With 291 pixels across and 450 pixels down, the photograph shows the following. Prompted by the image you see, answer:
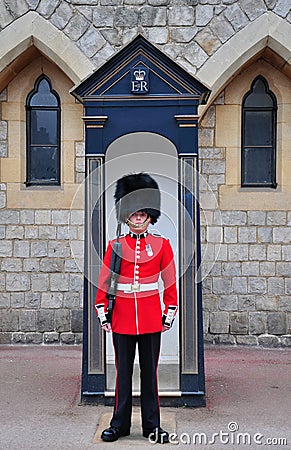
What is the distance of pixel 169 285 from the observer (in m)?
4.40

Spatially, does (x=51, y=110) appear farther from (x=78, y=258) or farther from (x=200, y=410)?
(x=200, y=410)

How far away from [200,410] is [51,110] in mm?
3784

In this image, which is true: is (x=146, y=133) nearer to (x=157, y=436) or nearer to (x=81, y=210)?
(x=157, y=436)

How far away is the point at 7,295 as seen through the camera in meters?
7.33

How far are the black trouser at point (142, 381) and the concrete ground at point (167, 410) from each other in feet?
0.41

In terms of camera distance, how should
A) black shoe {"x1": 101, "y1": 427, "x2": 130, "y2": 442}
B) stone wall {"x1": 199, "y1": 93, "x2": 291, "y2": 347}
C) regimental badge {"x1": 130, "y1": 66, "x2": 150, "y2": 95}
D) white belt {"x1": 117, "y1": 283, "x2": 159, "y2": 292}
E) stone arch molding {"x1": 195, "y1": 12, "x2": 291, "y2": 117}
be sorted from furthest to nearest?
1. stone wall {"x1": 199, "y1": 93, "x2": 291, "y2": 347}
2. stone arch molding {"x1": 195, "y1": 12, "x2": 291, "y2": 117}
3. regimental badge {"x1": 130, "y1": 66, "x2": 150, "y2": 95}
4. white belt {"x1": 117, "y1": 283, "x2": 159, "y2": 292}
5. black shoe {"x1": 101, "y1": 427, "x2": 130, "y2": 442}

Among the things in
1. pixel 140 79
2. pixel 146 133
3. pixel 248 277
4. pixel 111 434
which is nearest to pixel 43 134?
pixel 248 277

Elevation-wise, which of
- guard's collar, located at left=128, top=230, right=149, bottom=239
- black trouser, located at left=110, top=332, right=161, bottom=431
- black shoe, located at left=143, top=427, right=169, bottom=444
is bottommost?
black shoe, located at left=143, top=427, right=169, bottom=444

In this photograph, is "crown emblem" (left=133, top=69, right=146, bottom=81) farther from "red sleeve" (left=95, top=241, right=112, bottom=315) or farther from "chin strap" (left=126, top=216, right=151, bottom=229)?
"red sleeve" (left=95, top=241, right=112, bottom=315)

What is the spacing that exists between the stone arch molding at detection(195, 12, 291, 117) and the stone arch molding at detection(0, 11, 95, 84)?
1174mm

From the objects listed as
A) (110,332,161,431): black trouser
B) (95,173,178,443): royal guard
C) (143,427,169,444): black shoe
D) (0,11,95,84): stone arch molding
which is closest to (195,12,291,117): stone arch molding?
(0,11,95,84): stone arch molding

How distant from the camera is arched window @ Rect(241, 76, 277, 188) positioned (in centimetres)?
735

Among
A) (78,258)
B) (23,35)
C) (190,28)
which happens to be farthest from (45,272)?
(190,28)

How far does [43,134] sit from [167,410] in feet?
11.9
